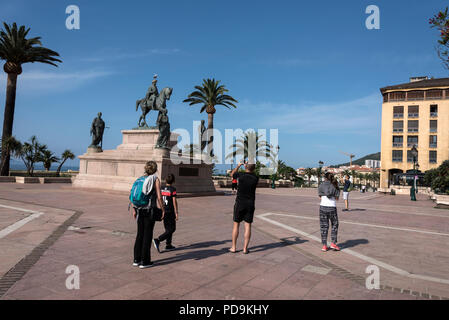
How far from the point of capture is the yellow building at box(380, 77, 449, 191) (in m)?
Answer: 57.2

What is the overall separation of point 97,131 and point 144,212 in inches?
690

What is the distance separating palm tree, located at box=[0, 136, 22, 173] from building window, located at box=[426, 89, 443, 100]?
226ft

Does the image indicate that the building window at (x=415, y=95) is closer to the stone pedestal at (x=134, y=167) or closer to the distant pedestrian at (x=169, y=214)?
the stone pedestal at (x=134, y=167)

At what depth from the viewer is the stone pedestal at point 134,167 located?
16859 mm

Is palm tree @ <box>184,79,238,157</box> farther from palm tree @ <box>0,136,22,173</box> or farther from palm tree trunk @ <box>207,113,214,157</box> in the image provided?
palm tree @ <box>0,136,22,173</box>

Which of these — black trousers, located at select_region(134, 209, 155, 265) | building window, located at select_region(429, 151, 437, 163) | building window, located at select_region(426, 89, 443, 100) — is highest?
building window, located at select_region(426, 89, 443, 100)

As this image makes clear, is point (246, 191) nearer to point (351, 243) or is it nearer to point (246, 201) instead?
point (246, 201)

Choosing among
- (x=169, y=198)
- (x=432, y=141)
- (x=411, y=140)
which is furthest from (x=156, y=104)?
(x=432, y=141)

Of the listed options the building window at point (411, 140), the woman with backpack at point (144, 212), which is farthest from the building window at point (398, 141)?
the woman with backpack at point (144, 212)

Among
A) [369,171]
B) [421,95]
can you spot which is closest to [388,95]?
[421,95]

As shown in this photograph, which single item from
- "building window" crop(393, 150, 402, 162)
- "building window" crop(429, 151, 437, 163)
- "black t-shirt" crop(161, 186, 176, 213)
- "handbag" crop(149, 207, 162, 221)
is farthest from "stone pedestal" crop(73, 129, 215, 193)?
"building window" crop(429, 151, 437, 163)

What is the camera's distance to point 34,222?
7.62 meters

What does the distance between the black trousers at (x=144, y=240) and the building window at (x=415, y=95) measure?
228 ft
